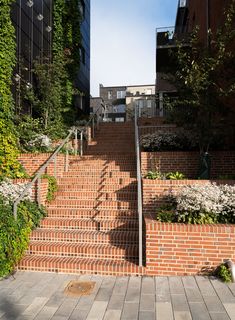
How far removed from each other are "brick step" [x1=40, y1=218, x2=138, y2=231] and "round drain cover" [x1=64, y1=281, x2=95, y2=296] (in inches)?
61.0

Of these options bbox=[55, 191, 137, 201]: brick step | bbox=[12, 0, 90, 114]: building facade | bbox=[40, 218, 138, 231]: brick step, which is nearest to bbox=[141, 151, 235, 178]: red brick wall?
bbox=[55, 191, 137, 201]: brick step

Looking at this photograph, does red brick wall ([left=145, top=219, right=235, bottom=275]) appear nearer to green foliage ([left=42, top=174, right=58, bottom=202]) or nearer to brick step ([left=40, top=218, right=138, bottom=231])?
brick step ([left=40, top=218, right=138, bottom=231])

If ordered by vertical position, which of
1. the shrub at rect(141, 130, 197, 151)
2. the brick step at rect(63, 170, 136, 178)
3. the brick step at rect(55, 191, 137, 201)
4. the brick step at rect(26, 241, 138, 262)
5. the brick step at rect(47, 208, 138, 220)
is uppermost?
the shrub at rect(141, 130, 197, 151)

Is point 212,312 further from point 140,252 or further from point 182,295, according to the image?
point 140,252

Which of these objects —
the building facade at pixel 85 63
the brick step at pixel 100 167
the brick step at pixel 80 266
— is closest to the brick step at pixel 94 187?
the brick step at pixel 100 167

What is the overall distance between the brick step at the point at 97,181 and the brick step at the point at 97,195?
402mm

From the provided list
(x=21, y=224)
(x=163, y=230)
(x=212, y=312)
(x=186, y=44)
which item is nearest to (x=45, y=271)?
(x=21, y=224)

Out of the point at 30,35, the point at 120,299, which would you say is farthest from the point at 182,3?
the point at 120,299

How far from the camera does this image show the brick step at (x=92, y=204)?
22.4ft

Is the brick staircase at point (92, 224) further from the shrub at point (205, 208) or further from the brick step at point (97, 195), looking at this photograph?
the shrub at point (205, 208)

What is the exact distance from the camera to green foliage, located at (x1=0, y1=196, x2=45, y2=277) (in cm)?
485

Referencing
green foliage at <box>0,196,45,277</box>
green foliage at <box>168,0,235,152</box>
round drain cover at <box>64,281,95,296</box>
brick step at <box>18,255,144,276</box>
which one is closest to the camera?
round drain cover at <box>64,281,95,296</box>

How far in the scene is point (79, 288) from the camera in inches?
179

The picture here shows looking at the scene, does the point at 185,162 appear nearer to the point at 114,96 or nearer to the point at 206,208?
the point at 206,208
